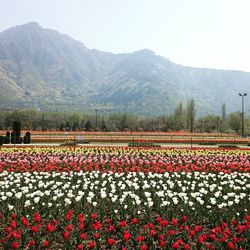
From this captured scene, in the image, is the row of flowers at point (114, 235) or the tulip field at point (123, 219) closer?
the row of flowers at point (114, 235)

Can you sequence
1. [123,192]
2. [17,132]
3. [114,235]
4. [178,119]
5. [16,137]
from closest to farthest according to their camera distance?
[114,235] < [123,192] < [16,137] < [17,132] < [178,119]

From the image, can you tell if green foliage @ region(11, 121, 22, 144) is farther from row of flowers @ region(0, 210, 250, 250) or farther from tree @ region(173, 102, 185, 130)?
tree @ region(173, 102, 185, 130)

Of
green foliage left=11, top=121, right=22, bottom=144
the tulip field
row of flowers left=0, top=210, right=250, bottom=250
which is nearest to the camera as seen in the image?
row of flowers left=0, top=210, right=250, bottom=250

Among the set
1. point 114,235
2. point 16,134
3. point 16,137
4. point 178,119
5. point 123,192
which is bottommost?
point 114,235

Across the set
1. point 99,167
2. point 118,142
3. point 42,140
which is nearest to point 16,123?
point 42,140

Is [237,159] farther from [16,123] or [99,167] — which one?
[16,123]

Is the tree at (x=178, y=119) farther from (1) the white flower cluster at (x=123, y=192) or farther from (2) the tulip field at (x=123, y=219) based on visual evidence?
(2) the tulip field at (x=123, y=219)

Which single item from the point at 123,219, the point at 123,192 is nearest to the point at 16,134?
the point at 123,192

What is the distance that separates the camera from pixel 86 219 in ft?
25.4

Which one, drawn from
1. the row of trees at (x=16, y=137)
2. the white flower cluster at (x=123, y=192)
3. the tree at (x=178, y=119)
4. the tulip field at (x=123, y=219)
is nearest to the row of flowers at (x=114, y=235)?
the tulip field at (x=123, y=219)

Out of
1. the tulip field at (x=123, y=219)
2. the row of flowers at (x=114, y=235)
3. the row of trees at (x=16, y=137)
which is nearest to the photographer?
the row of flowers at (x=114, y=235)

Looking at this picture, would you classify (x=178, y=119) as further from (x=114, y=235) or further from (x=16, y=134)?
(x=114, y=235)

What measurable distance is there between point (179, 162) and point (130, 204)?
26.6ft

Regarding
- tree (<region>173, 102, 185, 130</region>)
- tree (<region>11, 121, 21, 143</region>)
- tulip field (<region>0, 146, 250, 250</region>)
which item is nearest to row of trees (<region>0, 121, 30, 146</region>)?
tree (<region>11, 121, 21, 143</region>)
